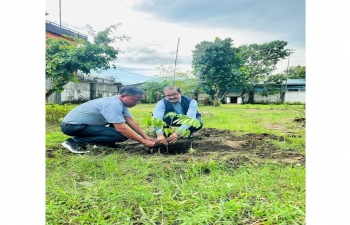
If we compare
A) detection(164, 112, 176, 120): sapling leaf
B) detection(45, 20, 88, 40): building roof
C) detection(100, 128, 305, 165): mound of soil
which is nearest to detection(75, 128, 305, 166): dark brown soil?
detection(100, 128, 305, 165): mound of soil

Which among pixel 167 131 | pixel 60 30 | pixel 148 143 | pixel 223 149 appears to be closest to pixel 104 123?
pixel 148 143

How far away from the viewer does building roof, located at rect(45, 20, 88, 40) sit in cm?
149

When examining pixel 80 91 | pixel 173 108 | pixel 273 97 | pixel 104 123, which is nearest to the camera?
pixel 273 97

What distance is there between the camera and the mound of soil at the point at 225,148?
61.0 inches

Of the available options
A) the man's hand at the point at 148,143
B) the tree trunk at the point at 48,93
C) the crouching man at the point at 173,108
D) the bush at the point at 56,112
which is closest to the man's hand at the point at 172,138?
the crouching man at the point at 173,108

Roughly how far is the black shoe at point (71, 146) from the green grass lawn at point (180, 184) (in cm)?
4

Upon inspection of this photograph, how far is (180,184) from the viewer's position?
1.27 meters

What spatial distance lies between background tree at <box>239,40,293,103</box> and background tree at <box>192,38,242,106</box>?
4 cm

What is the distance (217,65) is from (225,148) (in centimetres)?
59

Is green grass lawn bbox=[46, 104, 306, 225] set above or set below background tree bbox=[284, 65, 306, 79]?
below

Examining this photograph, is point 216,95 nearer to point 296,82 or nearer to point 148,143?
point 296,82

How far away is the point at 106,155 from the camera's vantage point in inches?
68.8

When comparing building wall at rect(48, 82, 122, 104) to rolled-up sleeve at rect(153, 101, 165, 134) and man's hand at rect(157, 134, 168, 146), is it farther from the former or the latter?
man's hand at rect(157, 134, 168, 146)

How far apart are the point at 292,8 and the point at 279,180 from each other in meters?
0.85
